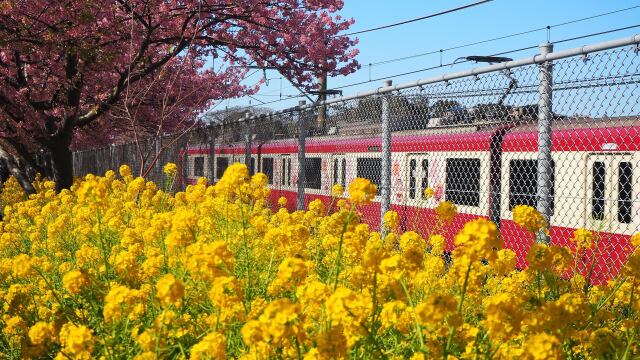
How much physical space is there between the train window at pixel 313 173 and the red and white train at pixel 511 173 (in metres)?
0.61

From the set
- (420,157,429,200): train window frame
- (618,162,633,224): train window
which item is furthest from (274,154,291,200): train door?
(618,162,633,224): train window

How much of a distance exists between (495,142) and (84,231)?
501cm

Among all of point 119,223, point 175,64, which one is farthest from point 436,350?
point 175,64

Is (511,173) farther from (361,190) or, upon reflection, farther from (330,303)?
(330,303)

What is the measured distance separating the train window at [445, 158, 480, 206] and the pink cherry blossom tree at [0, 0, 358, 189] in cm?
375

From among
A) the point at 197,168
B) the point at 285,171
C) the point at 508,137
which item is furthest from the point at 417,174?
the point at 197,168

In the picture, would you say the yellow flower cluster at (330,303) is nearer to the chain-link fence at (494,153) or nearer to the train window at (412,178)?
the chain-link fence at (494,153)

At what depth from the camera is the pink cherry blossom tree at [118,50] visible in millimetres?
9719

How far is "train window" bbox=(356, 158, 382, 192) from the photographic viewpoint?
10625 millimetres

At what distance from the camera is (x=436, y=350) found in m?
2.28

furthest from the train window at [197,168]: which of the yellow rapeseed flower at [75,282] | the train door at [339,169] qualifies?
the yellow rapeseed flower at [75,282]

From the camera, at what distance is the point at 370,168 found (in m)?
10.8

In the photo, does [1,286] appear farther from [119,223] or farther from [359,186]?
[359,186]

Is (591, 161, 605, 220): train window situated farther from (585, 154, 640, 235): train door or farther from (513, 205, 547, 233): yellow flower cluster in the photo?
(513, 205, 547, 233): yellow flower cluster
